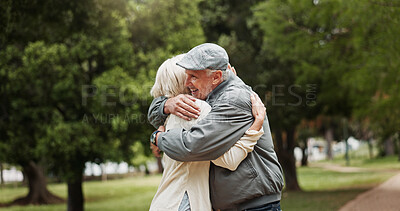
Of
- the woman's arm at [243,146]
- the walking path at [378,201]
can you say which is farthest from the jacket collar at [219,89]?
the walking path at [378,201]

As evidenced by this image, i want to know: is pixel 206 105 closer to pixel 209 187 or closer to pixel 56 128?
pixel 209 187

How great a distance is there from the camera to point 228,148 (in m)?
2.45

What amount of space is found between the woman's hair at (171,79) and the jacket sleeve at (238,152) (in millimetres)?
551

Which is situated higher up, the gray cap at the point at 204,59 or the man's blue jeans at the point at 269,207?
the gray cap at the point at 204,59

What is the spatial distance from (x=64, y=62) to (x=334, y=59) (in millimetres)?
7786

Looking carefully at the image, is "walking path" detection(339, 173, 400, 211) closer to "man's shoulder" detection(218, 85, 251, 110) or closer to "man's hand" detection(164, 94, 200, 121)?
"man's shoulder" detection(218, 85, 251, 110)

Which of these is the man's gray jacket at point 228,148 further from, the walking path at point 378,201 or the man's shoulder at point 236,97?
the walking path at point 378,201

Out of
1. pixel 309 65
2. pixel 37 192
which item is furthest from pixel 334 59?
pixel 37 192

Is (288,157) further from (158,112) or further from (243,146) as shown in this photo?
(243,146)

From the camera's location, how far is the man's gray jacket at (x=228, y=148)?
7.88 ft

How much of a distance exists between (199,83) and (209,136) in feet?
1.35

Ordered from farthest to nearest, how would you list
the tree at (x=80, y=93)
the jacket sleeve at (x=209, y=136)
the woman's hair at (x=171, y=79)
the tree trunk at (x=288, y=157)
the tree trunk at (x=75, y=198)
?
the tree trunk at (x=288, y=157)
the tree trunk at (x=75, y=198)
the tree at (x=80, y=93)
the woman's hair at (x=171, y=79)
the jacket sleeve at (x=209, y=136)

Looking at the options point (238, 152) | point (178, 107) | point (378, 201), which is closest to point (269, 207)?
point (238, 152)

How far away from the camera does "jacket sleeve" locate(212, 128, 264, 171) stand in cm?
245
